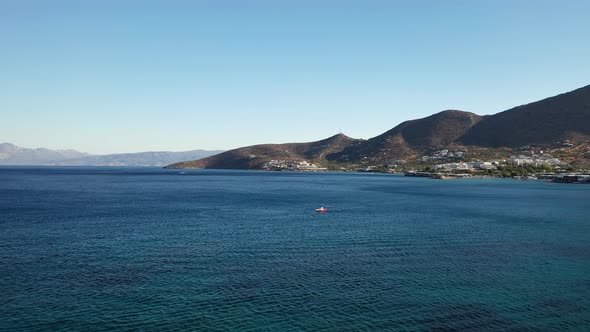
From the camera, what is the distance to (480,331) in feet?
91.7

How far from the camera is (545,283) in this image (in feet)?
126

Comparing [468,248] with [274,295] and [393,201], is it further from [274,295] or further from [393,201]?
[393,201]

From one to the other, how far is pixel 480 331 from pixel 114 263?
34.2 metres

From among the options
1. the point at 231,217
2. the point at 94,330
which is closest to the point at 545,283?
the point at 94,330

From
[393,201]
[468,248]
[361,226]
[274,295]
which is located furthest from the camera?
[393,201]

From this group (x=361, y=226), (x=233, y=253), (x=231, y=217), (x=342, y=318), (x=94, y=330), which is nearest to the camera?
(x=94, y=330)

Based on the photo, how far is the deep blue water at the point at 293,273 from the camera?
2997 centimetres

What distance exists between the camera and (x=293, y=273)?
40.6 m

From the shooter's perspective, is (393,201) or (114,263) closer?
(114,263)

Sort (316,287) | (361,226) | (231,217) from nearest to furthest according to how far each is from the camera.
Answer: (316,287), (361,226), (231,217)

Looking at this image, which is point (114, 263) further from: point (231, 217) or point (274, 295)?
point (231, 217)

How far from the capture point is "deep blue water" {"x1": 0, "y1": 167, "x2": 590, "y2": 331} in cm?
2997

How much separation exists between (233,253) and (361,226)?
87.2 ft

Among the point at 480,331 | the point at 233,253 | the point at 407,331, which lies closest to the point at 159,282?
the point at 233,253
